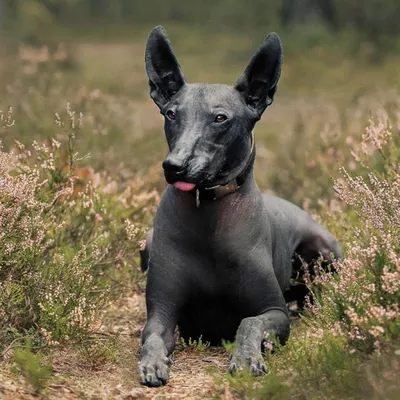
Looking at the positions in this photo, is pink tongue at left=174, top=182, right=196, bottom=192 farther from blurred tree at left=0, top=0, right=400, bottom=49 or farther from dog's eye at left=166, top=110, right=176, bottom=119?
blurred tree at left=0, top=0, right=400, bottom=49

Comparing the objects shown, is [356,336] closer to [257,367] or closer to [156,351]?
[257,367]

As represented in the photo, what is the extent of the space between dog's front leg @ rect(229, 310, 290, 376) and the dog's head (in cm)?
76

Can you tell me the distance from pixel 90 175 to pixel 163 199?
2.77 meters

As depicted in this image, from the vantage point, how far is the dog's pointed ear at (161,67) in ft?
18.3

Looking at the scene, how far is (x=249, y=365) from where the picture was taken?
4.84 metres

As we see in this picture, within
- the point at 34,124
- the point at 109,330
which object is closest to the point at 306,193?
the point at 34,124

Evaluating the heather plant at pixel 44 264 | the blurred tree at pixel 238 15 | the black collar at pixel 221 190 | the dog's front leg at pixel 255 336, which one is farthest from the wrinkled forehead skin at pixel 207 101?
the blurred tree at pixel 238 15

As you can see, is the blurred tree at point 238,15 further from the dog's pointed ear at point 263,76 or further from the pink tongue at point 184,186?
the pink tongue at point 184,186

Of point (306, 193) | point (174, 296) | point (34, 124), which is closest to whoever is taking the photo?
point (174, 296)

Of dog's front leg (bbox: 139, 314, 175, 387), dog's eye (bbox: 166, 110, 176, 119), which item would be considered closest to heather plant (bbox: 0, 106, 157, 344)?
dog's front leg (bbox: 139, 314, 175, 387)

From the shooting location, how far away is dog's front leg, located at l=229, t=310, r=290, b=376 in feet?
15.8

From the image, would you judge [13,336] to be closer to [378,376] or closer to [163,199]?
[163,199]

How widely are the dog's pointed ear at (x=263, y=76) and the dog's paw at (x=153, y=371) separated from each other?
146 centimetres

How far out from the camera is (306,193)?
987cm
